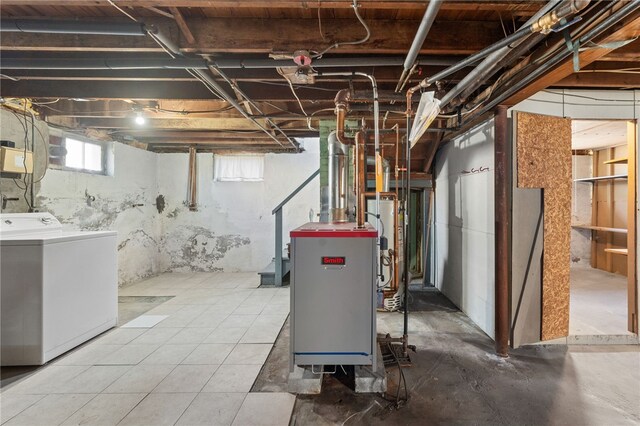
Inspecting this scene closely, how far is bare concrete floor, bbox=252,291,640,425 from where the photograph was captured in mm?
1729

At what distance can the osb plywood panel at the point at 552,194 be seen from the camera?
2500 millimetres

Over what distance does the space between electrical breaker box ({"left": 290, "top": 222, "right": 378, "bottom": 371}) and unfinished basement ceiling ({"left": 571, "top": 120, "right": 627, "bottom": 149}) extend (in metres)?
3.23

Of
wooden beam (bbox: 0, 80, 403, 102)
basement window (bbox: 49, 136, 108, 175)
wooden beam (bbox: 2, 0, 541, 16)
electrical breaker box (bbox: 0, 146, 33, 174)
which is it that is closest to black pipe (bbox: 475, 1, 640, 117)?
wooden beam (bbox: 2, 0, 541, 16)

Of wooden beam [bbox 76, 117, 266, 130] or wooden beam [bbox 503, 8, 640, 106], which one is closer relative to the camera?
wooden beam [bbox 503, 8, 640, 106]

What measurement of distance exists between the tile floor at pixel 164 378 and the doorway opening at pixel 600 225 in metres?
3.29

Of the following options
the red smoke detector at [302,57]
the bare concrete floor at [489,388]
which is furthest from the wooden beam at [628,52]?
the bare concrete floor at [489,388]

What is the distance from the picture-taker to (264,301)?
384cm

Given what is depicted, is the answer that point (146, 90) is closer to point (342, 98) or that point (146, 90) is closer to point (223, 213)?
point (342, 98)

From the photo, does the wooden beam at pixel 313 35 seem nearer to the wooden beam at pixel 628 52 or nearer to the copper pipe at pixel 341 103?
the copper pipe at pixel 341 103

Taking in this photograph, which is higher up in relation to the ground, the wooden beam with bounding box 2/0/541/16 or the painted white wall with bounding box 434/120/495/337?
the wooden beam with bounding box 2/0/541/16

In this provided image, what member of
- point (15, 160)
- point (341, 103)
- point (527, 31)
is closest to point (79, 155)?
point (15, 160)

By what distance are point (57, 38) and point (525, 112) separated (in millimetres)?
3933

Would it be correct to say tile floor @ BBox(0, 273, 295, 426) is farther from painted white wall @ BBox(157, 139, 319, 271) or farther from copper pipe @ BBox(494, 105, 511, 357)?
painted white wall @ BBox(157, 139, 319, 271)

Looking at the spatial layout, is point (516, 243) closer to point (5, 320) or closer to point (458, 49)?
point (458, 49)
